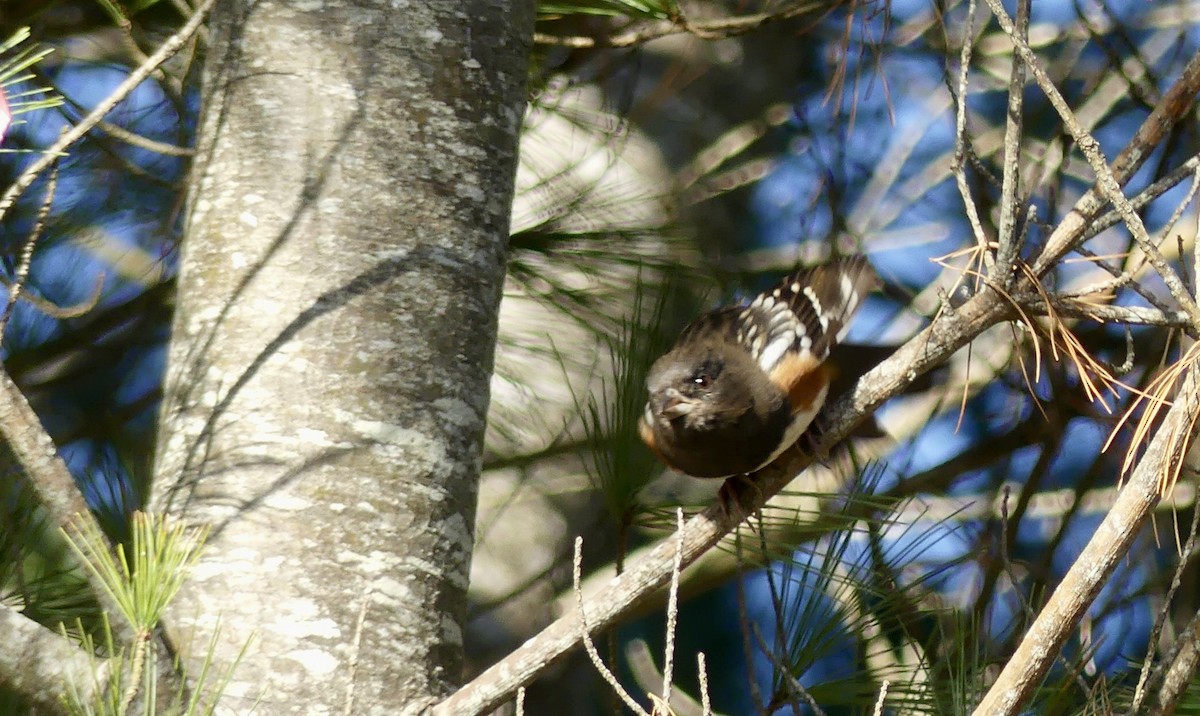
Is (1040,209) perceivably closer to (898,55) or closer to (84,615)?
(898,55)

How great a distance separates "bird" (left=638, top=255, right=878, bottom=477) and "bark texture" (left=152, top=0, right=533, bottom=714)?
0.99 feet

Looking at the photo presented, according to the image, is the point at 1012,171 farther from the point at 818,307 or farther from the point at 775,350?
the point at 818,307

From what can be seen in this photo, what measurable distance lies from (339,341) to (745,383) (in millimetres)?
574

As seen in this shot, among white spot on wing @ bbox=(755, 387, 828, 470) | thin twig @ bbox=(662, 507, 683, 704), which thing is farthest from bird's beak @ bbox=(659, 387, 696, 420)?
thin twig @ bbox=(662, 507, 683, 704)

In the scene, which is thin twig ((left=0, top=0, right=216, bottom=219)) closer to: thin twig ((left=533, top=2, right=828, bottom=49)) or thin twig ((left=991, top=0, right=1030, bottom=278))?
thin twig ((left=991, top=0, right=1030, bottom=278))

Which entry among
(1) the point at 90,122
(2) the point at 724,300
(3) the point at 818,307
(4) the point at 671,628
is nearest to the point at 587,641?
(4) the point at 671,628

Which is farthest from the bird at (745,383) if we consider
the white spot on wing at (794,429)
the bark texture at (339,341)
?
the bark texture at (339,341)

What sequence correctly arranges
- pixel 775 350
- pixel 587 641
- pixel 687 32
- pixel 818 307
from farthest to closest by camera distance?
1. pixel 687 32
2. pixel 818 307
3. pixel 775 350
4. pixel 587 641

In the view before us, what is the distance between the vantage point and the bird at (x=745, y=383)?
1685mm

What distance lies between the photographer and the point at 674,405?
1722 mm

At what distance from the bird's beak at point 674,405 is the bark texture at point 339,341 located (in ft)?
0.88

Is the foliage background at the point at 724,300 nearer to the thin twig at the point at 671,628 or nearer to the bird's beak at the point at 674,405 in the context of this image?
the bird's beak at the point at 674,405

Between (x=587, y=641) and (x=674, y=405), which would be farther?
(x=674, y=405)

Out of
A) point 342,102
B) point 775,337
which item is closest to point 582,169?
point 775,337
